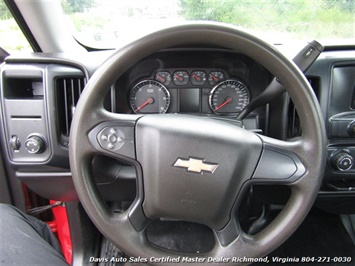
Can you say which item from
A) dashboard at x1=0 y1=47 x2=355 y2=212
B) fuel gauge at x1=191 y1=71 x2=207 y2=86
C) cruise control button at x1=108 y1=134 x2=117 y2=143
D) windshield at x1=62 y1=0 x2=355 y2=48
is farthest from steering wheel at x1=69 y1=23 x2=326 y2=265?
windshield at x1=62 y1=0 x2=355 y2=48

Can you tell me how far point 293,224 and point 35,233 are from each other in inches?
30.4

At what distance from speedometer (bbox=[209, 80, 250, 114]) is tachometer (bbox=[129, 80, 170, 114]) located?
6.3 inches

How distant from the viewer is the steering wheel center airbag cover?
29.0 inches

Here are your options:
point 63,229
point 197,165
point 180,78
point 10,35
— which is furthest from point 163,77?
point 63,229

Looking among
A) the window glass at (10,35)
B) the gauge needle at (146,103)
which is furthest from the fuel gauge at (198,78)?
the window glass at (10,35)

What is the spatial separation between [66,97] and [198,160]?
0.53 m

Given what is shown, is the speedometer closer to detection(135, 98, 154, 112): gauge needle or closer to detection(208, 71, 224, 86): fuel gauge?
detection(208, 71, 224, 86): fuel gauge

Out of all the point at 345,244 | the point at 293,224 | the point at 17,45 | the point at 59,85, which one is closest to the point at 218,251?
the point at 293,224

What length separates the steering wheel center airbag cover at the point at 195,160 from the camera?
0.74 metres

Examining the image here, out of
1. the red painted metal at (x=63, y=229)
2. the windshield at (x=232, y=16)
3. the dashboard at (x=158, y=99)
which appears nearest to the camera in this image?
the dashboard at (x=158, y=99)

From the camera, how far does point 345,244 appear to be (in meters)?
1.43

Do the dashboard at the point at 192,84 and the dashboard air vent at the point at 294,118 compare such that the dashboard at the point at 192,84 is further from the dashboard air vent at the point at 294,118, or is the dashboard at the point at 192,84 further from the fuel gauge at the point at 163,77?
the dashboard air vent at the point at 294,118

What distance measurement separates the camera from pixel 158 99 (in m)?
1.07

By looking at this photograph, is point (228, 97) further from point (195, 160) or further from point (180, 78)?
point (195, 160)
